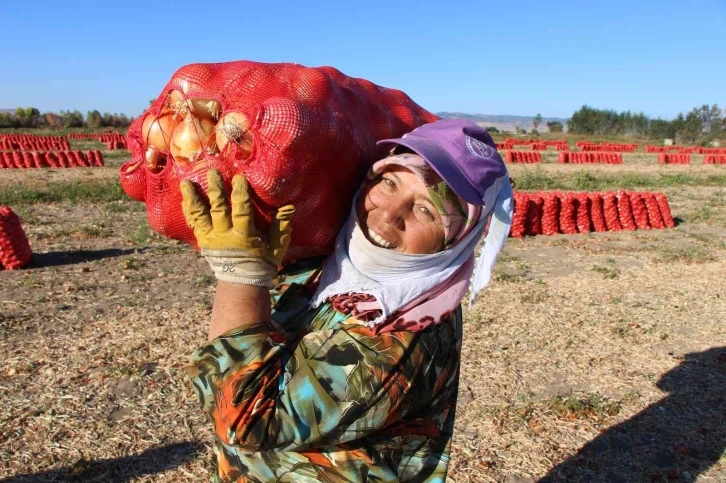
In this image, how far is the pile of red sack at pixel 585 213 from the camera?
11.4 m

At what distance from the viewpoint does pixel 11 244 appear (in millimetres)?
7840

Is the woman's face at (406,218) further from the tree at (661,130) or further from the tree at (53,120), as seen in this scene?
the tree at (661,130)

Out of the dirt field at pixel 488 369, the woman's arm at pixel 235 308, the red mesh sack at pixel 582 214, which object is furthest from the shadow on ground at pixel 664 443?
the red mesh sack at pixel 582 214

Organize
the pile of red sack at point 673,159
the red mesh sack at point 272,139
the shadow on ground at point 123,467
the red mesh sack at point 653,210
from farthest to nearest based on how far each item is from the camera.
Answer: the pile of red sack at point 673,159, the red mesh sack at point 653,210, the shadow on ground at point 123,467, the red mesh sack at point 272,139

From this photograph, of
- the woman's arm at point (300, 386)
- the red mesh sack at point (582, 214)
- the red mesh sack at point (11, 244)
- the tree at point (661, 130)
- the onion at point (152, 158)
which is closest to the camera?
the woman's arm at point (300, 386)

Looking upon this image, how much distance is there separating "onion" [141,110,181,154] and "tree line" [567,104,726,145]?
68.3 meters

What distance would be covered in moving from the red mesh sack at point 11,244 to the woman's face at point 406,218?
785 centimetres

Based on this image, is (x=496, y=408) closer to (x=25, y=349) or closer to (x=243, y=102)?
(x=243, y=102)

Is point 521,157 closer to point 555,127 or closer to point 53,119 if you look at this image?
point 53,119

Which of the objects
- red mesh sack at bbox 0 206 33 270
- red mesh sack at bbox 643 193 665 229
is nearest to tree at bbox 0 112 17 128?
red mesh sack at bbox 0 206 33 270

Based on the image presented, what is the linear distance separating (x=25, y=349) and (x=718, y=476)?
5.75m

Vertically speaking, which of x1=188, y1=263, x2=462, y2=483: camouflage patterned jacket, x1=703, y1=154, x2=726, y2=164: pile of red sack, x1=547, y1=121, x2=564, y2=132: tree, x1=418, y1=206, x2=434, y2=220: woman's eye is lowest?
x1=703, y1=154, x2=726, y2=164: pile of red sack

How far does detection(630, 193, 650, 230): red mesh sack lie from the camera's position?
12.5 meters

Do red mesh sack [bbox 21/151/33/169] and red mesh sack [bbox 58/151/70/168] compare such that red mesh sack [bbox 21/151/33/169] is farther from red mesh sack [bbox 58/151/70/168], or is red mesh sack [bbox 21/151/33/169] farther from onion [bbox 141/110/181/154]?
onion [bbox 141/110/181/154]
